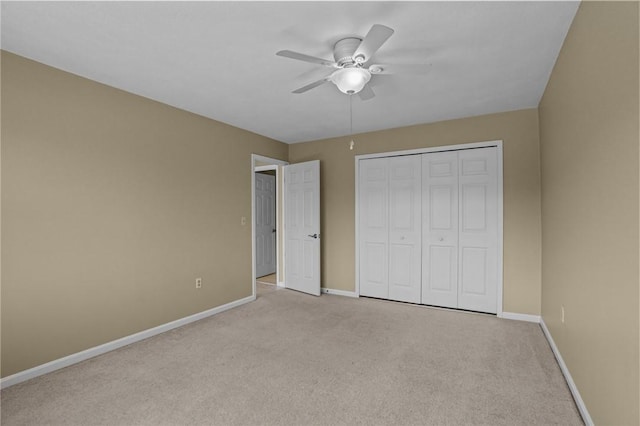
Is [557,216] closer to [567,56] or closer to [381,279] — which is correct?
[567,56]

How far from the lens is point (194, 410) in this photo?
198cm

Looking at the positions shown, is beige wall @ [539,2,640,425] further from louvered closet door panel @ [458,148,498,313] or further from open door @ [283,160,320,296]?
open door @ [283,160,320,296]

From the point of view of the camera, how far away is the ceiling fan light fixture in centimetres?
221

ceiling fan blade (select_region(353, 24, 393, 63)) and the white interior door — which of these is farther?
the white interior door

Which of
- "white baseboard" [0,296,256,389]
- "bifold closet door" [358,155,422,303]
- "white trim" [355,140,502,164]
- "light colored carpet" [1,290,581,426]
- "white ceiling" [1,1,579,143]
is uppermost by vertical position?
"white ceiling" [1,1,579,143]

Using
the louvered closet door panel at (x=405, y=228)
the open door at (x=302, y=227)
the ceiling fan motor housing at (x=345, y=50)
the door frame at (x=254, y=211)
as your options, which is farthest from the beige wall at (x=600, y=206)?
the door frame at (x=254, y=211)

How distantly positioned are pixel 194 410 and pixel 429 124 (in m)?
3.85

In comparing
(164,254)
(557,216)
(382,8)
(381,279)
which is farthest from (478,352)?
(164,254)

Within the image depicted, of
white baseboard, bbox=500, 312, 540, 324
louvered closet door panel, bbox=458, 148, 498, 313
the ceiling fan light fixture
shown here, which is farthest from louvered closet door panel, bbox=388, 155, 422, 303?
the ceiling fan light fixture

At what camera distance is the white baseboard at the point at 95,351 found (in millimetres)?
2291

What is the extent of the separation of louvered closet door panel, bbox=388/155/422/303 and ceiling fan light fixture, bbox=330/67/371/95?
2.13 meters

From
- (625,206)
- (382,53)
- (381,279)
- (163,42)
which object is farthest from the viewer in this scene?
(381,279)

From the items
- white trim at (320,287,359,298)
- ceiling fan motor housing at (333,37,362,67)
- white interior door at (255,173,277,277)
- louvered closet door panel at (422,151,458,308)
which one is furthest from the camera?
white interior door at (255,173,277,277)

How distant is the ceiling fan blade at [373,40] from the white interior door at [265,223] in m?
4.24
